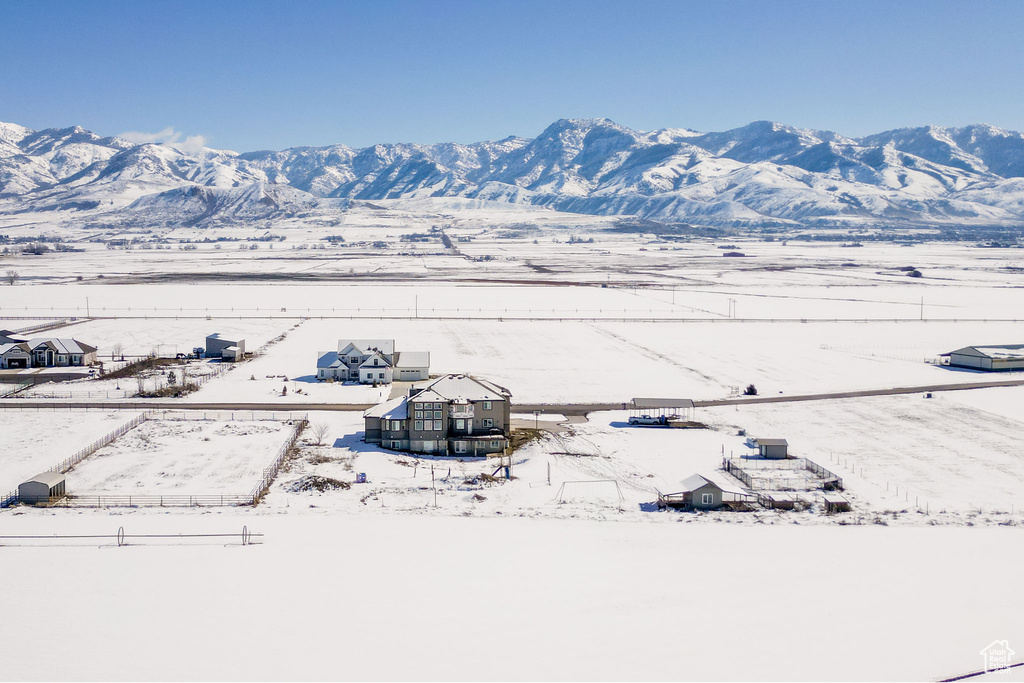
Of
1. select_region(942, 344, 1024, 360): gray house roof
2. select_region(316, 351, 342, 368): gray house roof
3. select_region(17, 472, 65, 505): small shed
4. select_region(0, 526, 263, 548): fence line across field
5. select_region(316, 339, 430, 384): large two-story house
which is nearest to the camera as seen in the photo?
select_region(0, 526, 263, 548): fence line across field

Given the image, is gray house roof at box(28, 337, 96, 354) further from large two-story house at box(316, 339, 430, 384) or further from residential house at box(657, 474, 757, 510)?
residential house at box(657, 474, 757, 510)

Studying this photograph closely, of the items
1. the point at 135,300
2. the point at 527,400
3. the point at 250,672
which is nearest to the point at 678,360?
the point at 527,400

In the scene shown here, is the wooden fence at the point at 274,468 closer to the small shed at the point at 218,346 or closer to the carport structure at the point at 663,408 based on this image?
the carport structure at the point at 663,408

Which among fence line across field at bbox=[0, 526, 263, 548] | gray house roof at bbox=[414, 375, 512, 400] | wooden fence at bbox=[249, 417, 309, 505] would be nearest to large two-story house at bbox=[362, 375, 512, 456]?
gray house roof at bbox=[414, 375, 512, 400]

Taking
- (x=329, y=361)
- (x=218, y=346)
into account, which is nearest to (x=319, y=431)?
(x=329, y=361)

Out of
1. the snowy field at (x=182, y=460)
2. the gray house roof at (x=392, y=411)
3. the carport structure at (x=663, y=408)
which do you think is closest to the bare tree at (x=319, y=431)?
the snowy field at (x=182, y=460)

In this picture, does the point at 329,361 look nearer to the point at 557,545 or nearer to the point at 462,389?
the point at 462,389

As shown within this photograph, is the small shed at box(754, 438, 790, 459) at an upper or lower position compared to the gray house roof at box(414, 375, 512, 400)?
lower
